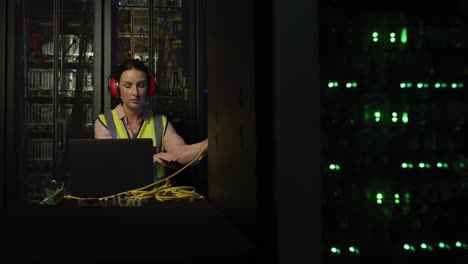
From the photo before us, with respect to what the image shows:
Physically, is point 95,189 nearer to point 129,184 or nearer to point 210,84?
point 129,184

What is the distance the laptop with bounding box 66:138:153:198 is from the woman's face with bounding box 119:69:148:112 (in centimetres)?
149

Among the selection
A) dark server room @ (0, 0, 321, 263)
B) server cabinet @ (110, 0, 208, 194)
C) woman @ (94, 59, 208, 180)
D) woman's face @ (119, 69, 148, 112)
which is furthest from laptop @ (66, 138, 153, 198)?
server cabinet @ (110, 0, 208, 194)

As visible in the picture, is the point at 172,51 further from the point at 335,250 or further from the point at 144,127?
the point at 335,250

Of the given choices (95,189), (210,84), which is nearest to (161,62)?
(95,189)

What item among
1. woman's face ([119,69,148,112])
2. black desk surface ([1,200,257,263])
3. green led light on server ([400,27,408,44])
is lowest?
black desk surface ([1,200,257,263])

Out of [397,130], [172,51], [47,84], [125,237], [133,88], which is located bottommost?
[125,237]

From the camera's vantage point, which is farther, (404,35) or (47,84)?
(47,84)

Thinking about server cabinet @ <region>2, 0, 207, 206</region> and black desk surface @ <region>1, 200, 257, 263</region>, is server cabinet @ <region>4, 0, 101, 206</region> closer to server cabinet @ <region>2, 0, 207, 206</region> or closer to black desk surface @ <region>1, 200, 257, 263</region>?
server cabinet @ <region>2, 0, 207, 206</region>

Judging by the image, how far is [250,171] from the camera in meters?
0.46

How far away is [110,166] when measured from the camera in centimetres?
102

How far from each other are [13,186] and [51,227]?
2659 millimetres

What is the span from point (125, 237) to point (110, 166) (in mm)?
575

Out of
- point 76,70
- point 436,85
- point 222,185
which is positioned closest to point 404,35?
point 436,85

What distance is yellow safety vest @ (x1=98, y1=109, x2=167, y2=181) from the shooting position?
2535 millimetres
